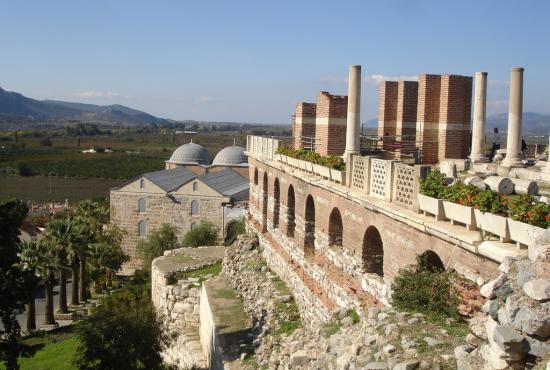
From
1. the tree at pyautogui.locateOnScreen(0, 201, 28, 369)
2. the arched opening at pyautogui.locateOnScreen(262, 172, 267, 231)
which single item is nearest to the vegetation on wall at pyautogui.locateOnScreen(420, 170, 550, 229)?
the tree at pyautogui.locateOnScreen(0, 201, 28, 369)

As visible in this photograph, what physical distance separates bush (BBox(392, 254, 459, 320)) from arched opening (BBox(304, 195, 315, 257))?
6758 mm

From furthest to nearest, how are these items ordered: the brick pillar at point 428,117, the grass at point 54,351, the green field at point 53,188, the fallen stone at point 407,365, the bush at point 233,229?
the green field at point 53,188 < the bush at point 233,229 < the grass at point 54,351 < the brick pillar at point 428,117 < the fallen stone at point 407,365

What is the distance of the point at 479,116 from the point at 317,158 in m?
3.96

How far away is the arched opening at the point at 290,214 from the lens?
18188 millimetres

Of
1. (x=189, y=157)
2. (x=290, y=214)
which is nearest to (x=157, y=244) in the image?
(x=189, y=157)

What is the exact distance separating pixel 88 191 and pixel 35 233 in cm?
3924

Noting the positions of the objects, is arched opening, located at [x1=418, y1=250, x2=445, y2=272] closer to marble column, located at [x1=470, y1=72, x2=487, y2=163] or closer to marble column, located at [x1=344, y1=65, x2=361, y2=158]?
marble column, located at [x1=470, y1=72, x2=487, y2=163]

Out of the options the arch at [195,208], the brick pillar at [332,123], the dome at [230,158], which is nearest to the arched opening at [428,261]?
the brick pillar at [332,123]

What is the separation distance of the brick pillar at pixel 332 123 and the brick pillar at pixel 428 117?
6.74 feet

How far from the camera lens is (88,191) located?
3398 inches

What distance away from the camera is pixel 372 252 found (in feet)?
40.2

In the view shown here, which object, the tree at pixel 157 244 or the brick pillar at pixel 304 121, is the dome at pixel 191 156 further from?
the brick pillar at pixel 304 121

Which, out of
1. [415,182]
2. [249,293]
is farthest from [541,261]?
[249,293]

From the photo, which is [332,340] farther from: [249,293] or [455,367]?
[249,293]
